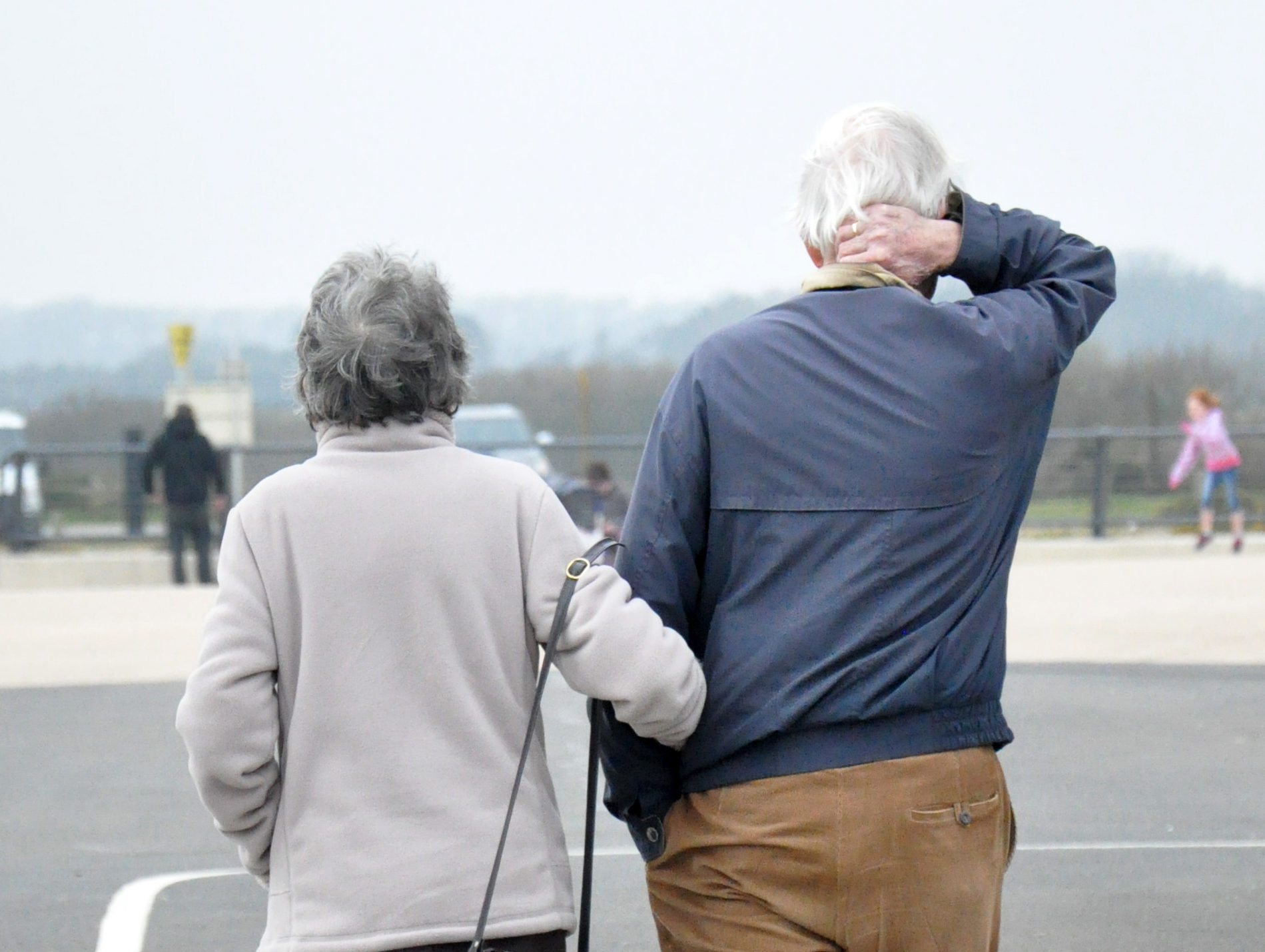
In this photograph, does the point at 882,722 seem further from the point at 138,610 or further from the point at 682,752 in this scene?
the point at 138,610

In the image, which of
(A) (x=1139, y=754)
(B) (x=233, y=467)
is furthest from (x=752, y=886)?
(B) (x=233, y=467)

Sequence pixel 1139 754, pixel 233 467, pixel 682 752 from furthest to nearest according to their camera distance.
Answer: pixel 233 467 → pixel 1139 754 → pixel 682 752

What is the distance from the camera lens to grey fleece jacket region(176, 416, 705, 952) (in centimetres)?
221

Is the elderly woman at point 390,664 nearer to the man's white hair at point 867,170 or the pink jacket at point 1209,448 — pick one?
the man's white hair at point 867,170

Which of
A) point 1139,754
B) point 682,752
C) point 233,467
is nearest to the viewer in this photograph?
point 682,752

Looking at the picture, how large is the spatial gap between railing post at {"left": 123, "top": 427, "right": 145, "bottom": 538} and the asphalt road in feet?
28.5

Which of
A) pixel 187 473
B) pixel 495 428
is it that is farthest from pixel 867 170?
pixel 495 428

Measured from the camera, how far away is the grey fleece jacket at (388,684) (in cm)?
221

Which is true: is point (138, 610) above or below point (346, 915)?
below

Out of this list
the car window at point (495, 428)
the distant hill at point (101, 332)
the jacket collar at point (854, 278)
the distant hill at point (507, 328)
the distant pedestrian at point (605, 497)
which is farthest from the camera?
the distant hill at point (101, 332)

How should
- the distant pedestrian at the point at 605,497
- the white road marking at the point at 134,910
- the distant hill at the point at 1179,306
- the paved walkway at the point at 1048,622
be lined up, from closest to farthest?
the white road marking at the point at 134,910, the paved walkway at the point at 1048,622, the distant pedestrian at the point at 605,497, the distant hill at the point at 1179,306

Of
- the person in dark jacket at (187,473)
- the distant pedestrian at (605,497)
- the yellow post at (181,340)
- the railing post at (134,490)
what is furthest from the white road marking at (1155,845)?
the yellow post at (181,340)

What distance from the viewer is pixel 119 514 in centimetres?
1761

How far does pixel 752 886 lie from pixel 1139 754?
17.1 ft
